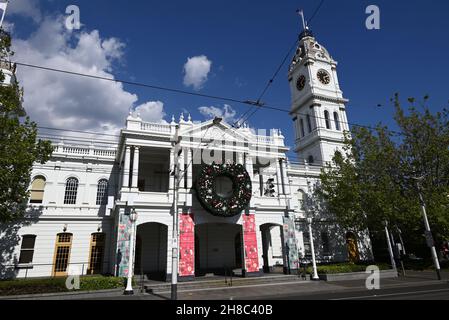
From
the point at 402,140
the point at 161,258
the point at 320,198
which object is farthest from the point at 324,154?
the point at 161,258

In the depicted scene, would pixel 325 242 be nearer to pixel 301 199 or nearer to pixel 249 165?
pixel 301 199

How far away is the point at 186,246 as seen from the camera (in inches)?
790

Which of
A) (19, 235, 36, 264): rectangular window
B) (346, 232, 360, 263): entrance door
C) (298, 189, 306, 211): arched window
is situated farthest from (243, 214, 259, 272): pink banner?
(19, 235, 36, 264): rectangular window

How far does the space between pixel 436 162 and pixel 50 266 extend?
32.9 meters

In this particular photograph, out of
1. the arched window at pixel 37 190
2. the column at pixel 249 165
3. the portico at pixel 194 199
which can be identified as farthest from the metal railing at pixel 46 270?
the column at pixel 249 165

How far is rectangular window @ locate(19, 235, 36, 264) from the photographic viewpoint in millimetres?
21391

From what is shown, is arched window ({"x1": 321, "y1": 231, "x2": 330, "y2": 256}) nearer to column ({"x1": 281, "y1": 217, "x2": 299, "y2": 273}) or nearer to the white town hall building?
the white town hall building

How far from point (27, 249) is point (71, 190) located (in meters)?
5.46

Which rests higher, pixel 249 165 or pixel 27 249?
pixel 249 165

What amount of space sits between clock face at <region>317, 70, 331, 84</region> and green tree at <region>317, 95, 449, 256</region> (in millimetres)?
15472

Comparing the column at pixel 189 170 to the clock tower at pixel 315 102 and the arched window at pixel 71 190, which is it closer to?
the arched window at pixel 71 190

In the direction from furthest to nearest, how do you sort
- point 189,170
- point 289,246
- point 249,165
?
point 249,165 → point 289,246 → point 189,170

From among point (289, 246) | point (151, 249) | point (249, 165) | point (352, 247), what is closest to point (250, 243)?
point (289, 246)
